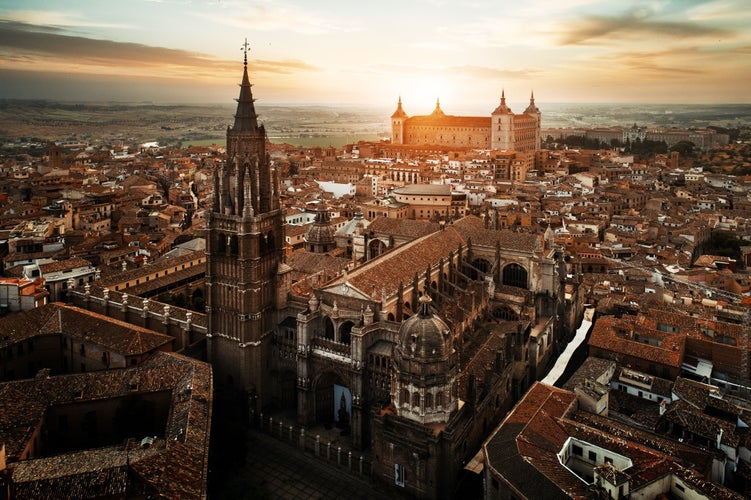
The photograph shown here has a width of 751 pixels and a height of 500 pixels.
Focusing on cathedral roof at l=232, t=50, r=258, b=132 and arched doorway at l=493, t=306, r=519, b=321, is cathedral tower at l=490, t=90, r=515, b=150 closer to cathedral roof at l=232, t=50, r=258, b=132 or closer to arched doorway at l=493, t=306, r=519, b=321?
arched doorway at l=493, t=306, r=519, b=321

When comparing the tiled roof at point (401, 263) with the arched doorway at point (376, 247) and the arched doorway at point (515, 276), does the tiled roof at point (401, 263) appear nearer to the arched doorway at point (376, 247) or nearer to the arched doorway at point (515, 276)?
the arched doorway at point (515, 276)

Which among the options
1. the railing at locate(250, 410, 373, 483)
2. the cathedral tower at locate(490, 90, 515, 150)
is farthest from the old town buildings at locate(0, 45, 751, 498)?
the cathedral tower at locate(490, 90, 515, 150)

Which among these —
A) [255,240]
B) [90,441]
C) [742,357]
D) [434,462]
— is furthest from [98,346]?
[742,357]

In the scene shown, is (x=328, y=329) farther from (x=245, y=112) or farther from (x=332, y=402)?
(x=245, y=112)

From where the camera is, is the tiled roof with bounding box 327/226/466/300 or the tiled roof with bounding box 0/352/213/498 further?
the tiled roof with bounding box 327/226/466/300

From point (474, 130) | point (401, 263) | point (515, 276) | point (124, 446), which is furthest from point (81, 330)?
point (474, 130)

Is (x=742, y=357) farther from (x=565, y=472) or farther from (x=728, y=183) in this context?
(x=728, y=183)
